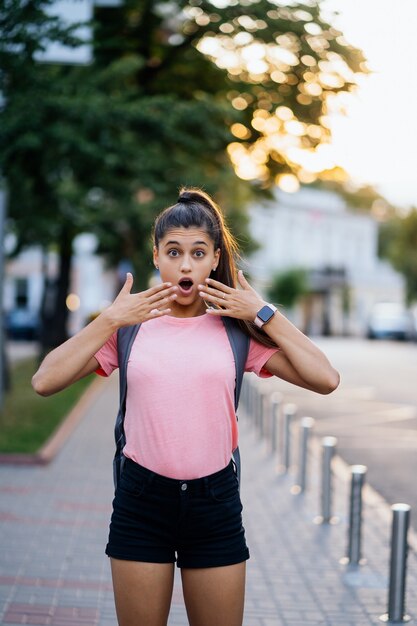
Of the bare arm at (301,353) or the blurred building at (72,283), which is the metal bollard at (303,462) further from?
the blurred building at (72,283)

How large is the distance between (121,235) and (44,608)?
18161 millimetres

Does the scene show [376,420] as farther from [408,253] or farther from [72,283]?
[408,253]

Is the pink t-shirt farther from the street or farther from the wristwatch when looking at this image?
the street

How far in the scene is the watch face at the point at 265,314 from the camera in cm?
322

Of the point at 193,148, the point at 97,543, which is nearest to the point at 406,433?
the point at 193,148

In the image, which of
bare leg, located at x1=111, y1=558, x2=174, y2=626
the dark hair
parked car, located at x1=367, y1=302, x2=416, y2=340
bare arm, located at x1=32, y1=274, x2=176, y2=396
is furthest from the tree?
parked car, located at x1=367, y1=302, x2=416, y2=340

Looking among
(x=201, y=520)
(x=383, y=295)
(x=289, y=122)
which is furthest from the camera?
(x=383, y=295)

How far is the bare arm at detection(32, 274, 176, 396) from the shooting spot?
316 cm

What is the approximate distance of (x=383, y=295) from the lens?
252 feet

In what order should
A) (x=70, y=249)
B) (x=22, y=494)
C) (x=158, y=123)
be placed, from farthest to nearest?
(x=70, y=249), (x=158, y=123), (x=22, y=494)

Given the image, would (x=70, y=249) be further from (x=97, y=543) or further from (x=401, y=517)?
(x=401, y=517)

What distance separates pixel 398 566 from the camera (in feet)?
18.2

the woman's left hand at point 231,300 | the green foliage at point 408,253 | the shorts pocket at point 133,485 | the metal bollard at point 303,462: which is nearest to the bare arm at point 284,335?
the woman's left hand at point 231,300

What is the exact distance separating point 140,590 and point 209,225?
3.95 ft
